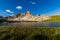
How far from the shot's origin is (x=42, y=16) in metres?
5.93

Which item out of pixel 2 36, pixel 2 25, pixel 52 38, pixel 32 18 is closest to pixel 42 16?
pixel 32 18

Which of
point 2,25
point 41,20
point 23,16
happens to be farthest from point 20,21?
point 2,25

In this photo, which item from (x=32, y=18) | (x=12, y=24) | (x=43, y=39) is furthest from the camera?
(x=12, y=24)

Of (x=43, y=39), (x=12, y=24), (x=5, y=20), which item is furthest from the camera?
(x=12, y=24)

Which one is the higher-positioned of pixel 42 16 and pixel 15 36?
pixel 42 16

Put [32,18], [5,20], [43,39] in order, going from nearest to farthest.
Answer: [43,39]
[32,18]
[5,20]

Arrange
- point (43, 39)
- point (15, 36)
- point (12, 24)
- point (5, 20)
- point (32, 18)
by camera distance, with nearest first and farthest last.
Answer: point (43, 39), point (15, 36), point (32, 18), point (5, 20), point (12, 24)

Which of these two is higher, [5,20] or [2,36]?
[5,20]

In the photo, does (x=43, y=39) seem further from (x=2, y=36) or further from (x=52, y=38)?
(x=2, y=36)

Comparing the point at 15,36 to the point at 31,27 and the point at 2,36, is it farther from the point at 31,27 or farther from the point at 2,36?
the point at 31,27

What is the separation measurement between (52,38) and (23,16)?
1.75m

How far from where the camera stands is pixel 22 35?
5.02 meters

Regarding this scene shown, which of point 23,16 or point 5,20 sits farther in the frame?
point 5,20

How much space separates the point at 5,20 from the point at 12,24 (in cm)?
77
